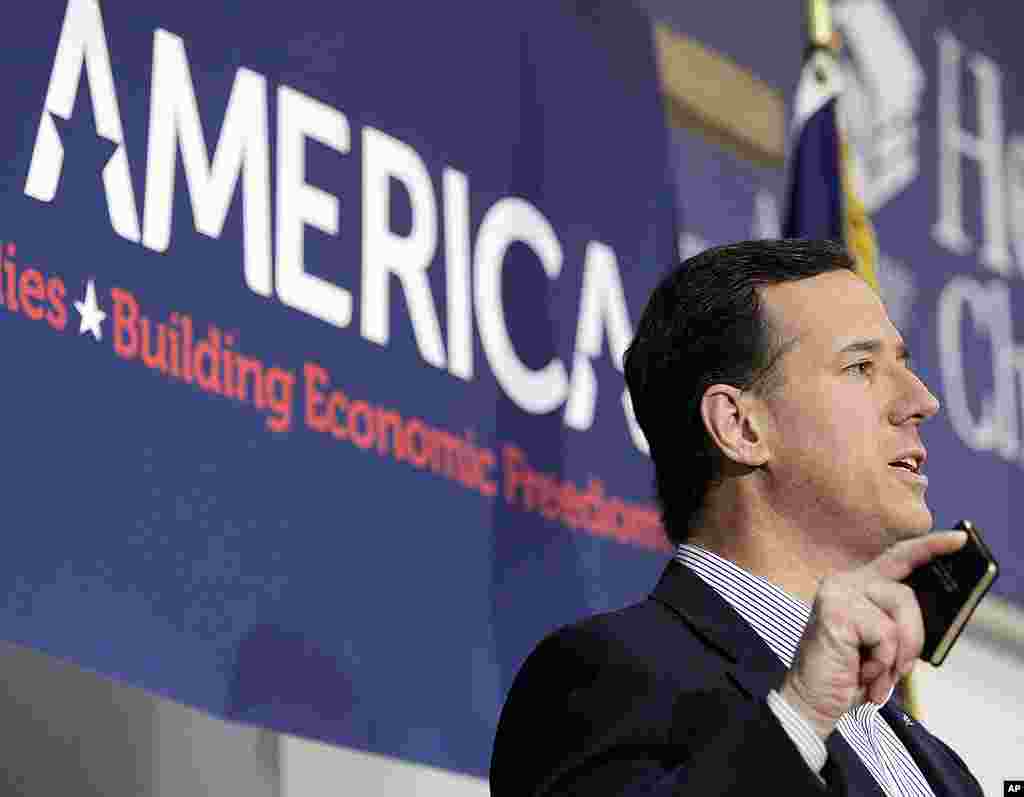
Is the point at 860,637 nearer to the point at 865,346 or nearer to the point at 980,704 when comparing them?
the point at 865,346

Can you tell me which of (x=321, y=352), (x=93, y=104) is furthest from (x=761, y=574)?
(x=93, y=104)

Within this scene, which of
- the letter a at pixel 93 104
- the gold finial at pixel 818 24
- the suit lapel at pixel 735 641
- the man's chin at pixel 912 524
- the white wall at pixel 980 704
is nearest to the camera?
the suit lapel at pixel 735 641

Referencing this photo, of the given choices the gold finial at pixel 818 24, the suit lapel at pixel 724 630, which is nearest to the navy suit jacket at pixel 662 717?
the suit lapel at pixel 724 630

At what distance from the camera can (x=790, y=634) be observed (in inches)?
73.4

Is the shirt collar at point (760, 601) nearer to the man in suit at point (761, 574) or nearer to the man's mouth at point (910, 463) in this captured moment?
the man in suit at point (761, 574)

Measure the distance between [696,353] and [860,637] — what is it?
643 millimetres

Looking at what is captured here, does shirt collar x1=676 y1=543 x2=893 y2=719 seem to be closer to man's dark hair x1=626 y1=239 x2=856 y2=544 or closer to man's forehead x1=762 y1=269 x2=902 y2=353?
man's dark hair x1=626 y1=239 x2=856 y2=544

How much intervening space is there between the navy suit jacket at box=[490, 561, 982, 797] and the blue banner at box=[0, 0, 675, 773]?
1.71ft

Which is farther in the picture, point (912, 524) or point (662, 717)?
point (912, 524)

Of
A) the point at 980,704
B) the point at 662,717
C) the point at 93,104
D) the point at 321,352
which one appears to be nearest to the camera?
the point at 662,717

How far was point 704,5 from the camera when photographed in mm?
3889

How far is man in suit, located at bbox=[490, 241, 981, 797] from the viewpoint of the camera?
1.51 metres

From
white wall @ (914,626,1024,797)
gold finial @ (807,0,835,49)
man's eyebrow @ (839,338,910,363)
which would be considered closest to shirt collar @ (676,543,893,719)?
man's eyebrow @ (839,338,910,363)

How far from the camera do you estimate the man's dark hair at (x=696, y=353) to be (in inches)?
81.0
